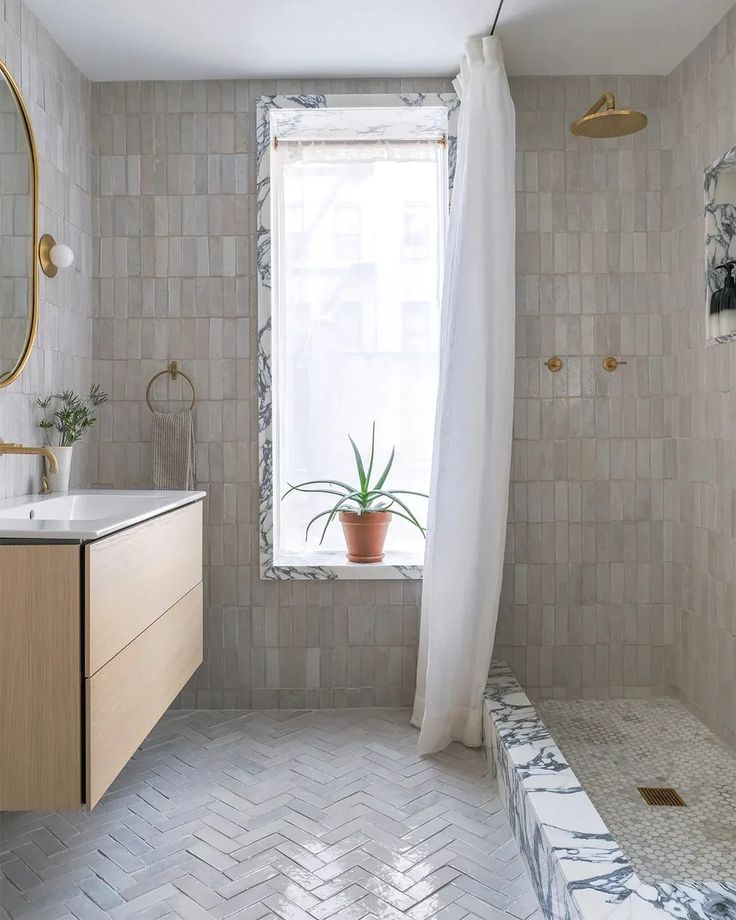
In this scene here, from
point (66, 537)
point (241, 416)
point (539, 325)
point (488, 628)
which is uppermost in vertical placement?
point (539, 325)

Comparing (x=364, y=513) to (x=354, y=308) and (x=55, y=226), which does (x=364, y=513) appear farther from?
(x=55, y=226)

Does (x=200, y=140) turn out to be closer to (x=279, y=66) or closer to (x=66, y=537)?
(x=279, y=66)

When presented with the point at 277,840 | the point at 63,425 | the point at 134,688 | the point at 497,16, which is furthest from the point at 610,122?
the point at 277,840

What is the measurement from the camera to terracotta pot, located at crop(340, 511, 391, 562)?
2.93 m

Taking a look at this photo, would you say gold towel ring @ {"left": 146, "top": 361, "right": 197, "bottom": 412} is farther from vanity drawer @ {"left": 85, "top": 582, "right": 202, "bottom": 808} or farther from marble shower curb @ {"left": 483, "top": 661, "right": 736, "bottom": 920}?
marble shower curb @ {"left": 483, "top": 661, "right": 736, "bottom": 920}

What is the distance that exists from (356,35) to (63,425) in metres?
1.65

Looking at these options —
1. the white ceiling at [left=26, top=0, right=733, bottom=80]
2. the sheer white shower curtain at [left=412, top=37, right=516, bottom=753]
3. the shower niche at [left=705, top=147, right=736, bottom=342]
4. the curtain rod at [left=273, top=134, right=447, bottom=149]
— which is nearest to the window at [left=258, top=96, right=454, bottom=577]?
the curtain rod at [left=273, top=134, right=447, bottom=149]

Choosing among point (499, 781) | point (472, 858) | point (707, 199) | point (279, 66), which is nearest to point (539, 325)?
point (707, 199)

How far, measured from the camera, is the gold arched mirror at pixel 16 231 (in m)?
2.16

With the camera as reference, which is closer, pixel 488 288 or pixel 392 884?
pixel 392 884

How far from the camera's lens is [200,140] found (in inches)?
115

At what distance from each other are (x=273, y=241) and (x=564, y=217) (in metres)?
1.13

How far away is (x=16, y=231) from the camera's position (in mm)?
2223

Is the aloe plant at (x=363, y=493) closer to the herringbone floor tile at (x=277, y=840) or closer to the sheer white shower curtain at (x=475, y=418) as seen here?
the sheer white shower curtain at (x=475, y=418)
